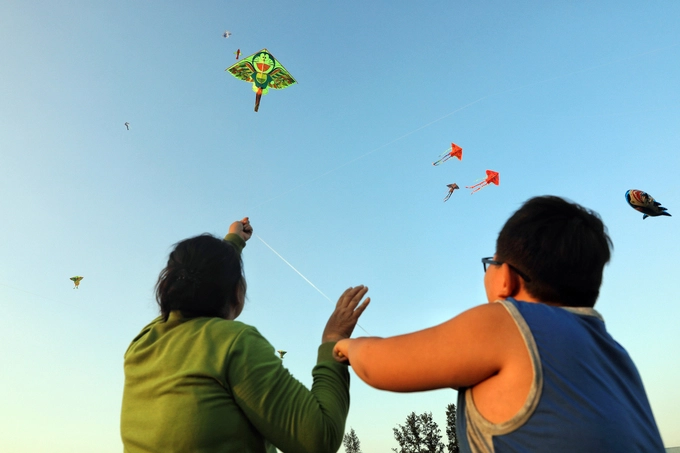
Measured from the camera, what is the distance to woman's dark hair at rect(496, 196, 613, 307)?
5.46 ft

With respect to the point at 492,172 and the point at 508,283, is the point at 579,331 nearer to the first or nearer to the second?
the point at 508,283

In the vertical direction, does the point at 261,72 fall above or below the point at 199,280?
above

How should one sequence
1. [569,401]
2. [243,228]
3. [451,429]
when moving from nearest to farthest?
[569,401]
[243,228]
[451,429]

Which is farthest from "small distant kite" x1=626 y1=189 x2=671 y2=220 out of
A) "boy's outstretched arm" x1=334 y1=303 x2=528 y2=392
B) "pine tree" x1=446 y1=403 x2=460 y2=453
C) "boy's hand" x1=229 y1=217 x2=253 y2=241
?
"pine tree" x1=446 y1=403 x2=460 y2=453

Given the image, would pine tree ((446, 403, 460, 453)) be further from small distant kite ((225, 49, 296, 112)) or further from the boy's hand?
the boy's hand

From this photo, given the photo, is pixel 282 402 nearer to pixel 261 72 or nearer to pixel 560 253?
pixel 560 253

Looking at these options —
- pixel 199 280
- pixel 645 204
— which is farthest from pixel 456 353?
pixel 645 204

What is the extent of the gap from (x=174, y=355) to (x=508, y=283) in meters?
1.23

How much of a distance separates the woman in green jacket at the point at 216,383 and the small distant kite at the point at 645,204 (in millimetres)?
9071

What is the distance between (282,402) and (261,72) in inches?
368

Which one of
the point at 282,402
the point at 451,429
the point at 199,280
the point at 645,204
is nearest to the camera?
the point at 282,402

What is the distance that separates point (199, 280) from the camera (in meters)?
2.14

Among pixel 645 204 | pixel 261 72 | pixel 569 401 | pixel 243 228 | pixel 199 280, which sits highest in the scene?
pixel 261 72

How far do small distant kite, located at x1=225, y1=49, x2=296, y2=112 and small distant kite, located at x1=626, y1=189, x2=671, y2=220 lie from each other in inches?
265
